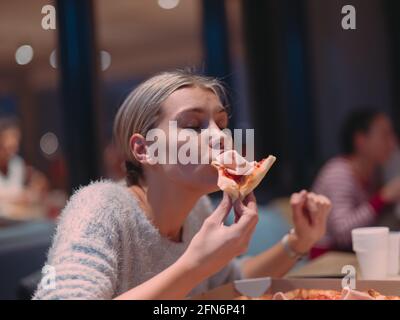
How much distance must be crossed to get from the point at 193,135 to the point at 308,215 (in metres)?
0.38

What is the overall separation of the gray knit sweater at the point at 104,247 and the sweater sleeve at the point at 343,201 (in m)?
1.12

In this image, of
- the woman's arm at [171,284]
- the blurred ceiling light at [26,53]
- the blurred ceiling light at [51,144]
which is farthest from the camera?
the blurred ceiling light at [51,144]

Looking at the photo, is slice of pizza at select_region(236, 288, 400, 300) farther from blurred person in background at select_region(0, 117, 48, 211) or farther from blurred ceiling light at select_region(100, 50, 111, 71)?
blurred person in background at select_region(0, 117, 48, 211)

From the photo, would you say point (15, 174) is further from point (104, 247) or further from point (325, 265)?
point (104, 247)

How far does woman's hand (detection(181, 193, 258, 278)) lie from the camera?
0.84 metres

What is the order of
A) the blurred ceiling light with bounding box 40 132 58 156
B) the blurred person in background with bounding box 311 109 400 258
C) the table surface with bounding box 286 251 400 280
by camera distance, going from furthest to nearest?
the blurred ceiling light with bounding box 40 132 58 156 < the blurred person in background with bounding box 311 109 400 258 < the table surface with bounding box 286 251 400 280

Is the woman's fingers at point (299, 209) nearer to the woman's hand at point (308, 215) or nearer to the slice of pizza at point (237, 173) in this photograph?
the woman's hand at point (308, 215)

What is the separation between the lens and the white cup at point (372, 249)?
1226 mm

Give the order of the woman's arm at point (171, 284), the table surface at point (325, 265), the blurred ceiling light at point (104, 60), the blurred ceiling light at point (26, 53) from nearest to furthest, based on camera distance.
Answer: the woman's arm at point (171, 284) < the blurred ceiling light at point (26, 53) < the table surface at point (325, 265) < the blurred ceiling light at point (104, 60)

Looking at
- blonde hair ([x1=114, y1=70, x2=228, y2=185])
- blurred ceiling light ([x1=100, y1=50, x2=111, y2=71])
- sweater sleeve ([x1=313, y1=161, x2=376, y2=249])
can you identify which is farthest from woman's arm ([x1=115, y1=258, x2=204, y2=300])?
sweater sleeve ([x1=313, y1=161, x2=376, y2=249])

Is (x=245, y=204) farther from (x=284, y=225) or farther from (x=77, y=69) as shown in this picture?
(x=284, y=225)

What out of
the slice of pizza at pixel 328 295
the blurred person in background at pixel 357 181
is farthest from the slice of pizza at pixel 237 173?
the blurred person in background at pixel 357 181

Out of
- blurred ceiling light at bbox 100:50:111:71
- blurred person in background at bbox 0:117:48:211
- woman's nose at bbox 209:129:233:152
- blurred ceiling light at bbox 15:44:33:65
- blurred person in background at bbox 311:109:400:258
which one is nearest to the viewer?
woman's nose at bbox 209:129:233:152

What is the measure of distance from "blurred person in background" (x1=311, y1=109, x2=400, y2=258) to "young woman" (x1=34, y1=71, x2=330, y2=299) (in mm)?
707
